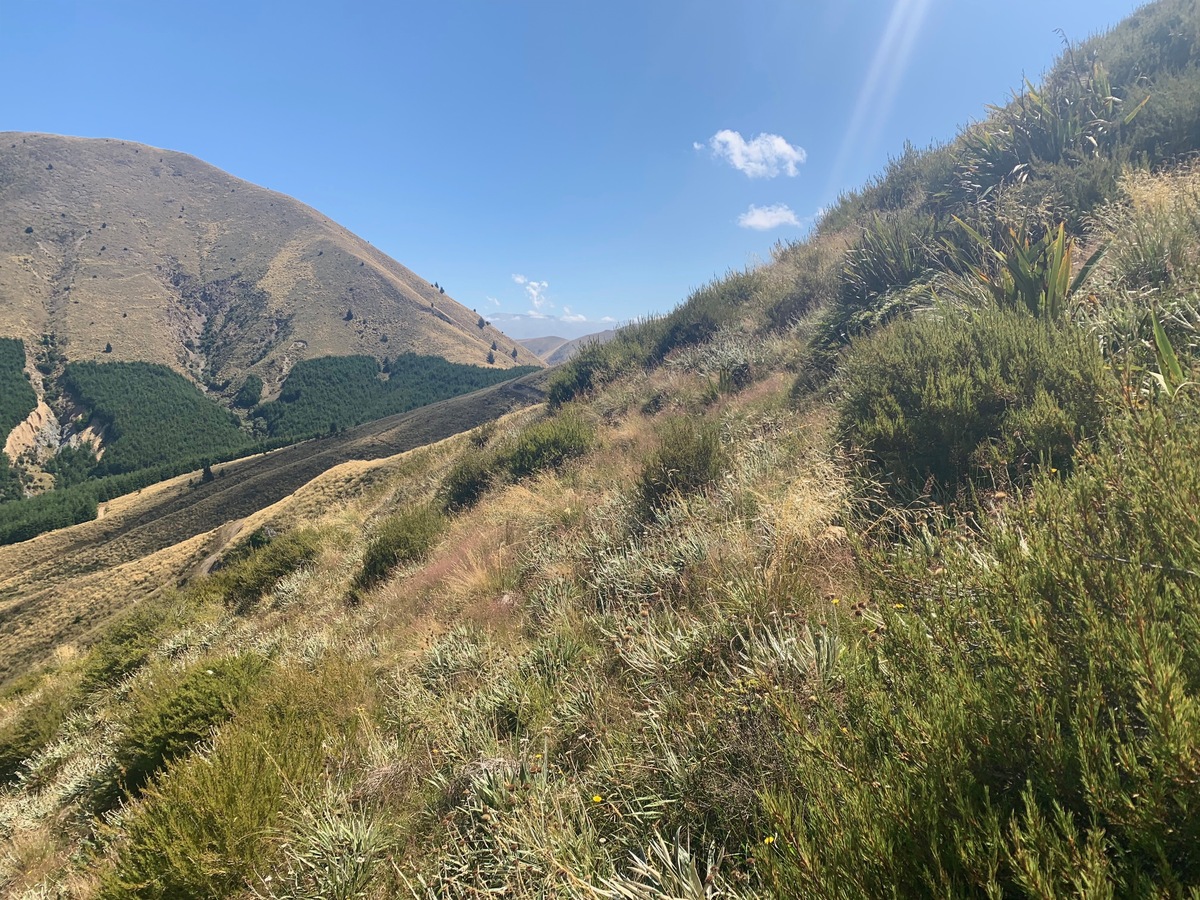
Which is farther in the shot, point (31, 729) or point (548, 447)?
point (548, 447)

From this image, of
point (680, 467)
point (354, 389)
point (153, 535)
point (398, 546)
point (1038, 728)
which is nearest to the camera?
point (1038, 728)

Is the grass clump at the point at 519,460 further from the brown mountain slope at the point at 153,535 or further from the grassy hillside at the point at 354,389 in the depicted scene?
the grassy hillside at the point at 354,389

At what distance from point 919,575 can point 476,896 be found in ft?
7.89

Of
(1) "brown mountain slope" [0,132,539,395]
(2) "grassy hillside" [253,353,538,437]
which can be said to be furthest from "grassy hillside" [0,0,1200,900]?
(1) "brown mountain slope" [0,132,539,395]

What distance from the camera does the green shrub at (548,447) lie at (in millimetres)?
9172

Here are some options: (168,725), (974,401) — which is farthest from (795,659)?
(168,725)

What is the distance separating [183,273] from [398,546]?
4880 inches

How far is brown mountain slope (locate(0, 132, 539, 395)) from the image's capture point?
80.9m

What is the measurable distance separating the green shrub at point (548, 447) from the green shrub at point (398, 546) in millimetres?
1804

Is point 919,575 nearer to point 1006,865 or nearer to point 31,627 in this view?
point 1006,865

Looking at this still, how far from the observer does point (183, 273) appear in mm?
96938

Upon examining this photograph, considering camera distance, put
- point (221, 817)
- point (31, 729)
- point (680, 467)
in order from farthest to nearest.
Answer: point (31, 729) < point (680, 467) < point (221, 817)

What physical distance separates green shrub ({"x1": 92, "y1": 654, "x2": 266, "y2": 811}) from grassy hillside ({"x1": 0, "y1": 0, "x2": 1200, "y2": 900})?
0.11 ft

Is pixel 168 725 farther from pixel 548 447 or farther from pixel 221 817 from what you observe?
pixel 548 447
